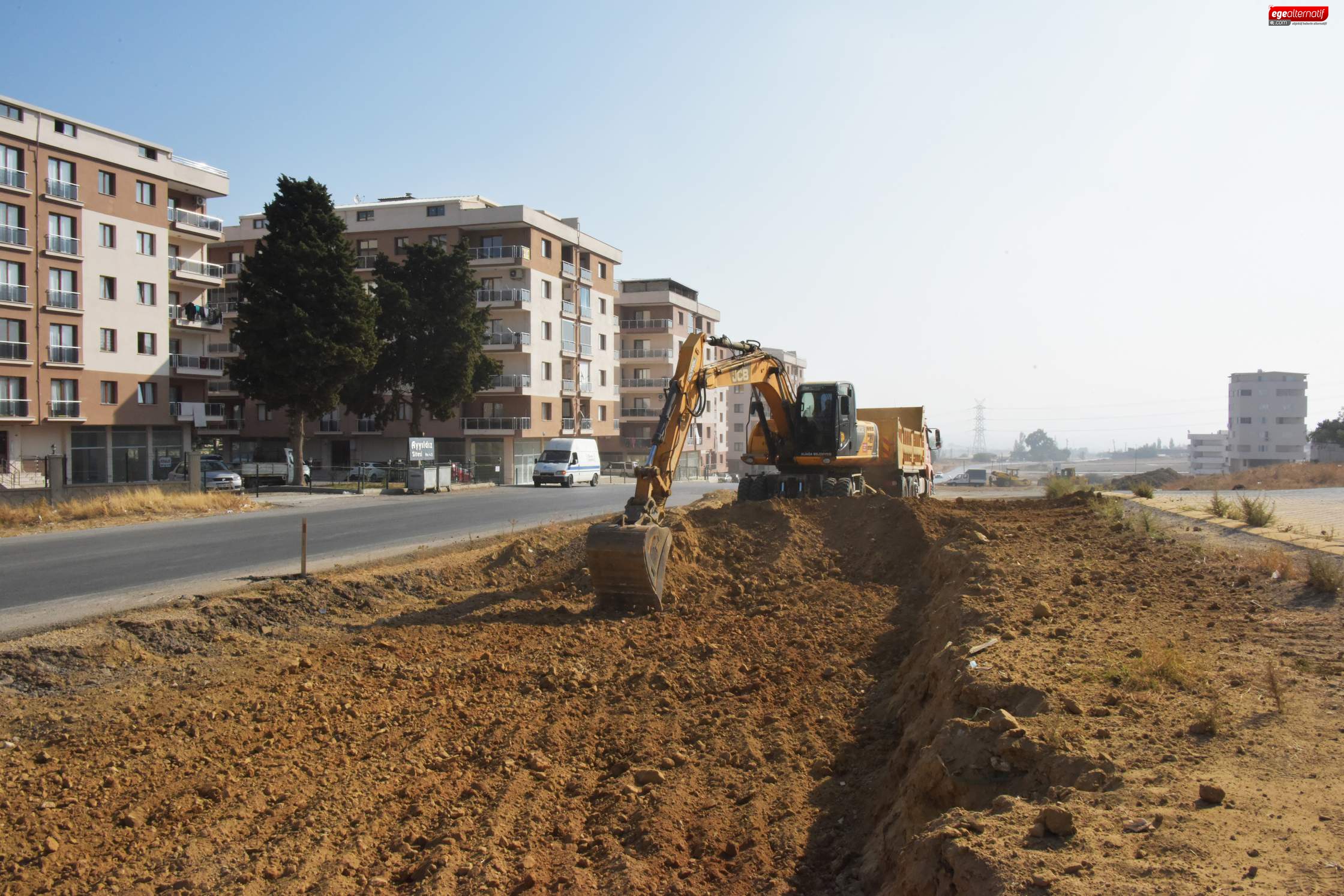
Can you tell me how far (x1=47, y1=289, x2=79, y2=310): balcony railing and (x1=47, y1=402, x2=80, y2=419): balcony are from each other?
463cm

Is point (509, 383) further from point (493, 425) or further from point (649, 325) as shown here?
point (649, 325)

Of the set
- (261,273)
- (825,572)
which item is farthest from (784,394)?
(261,273)

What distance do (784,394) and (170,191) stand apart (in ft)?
152

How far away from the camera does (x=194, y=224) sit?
53688 mm

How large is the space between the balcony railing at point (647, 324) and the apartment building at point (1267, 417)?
211 ft

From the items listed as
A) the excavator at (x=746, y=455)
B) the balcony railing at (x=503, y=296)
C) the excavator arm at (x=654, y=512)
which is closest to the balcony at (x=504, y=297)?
the balcony railing at (x=503, y=296)

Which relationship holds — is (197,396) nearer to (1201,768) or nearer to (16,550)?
(16,550)

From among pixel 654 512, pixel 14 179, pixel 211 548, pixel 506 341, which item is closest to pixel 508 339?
pixel 506 341

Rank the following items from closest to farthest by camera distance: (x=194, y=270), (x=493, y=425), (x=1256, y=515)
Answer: (x=1256, y=515)
(x=194, y=270)
(x=493, y=425)

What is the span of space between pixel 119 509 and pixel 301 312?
1811 centimetres

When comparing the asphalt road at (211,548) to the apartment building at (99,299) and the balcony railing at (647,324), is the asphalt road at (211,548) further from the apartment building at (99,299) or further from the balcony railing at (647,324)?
the balcony railing at (647,324)

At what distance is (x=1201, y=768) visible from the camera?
5180 millimetres

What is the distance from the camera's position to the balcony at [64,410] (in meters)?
45.0

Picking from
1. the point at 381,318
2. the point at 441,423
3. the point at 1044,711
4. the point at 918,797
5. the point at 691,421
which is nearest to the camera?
the point at 918,797
